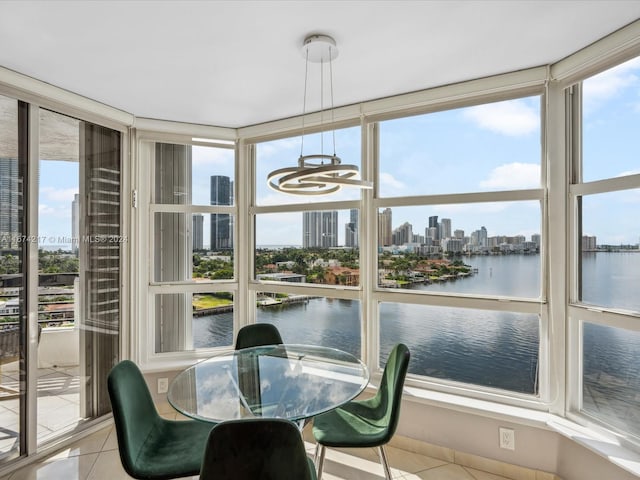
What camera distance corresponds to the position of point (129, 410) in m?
1.86

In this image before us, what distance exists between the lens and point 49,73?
2.44 m

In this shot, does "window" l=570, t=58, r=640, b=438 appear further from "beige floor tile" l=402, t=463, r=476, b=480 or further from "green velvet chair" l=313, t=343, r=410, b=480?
"green velvet chair" l=313, t=343, r=410, b=480

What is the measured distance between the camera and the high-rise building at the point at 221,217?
3637 millimetres

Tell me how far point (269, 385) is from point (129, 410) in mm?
677

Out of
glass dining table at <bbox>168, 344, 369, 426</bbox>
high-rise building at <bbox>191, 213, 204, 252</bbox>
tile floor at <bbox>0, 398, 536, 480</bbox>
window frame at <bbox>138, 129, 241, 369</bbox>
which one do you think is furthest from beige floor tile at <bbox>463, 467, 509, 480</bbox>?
high-rise building at <bbox>191, 213, 204, 252</bbox>

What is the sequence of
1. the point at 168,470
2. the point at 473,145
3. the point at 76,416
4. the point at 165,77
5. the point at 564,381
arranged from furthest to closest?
the point at 76,416 → the point at 473,145 → the point at 165,77 → the point at 564,381 → the point at 168,470

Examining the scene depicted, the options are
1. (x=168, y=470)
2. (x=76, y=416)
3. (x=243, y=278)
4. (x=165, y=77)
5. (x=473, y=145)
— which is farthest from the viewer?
(x=243, y=278)

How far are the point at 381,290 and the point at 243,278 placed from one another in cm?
135

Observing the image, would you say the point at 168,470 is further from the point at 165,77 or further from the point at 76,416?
the point at 165,77

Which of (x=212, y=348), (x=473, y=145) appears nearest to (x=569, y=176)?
(x=473, y=145)

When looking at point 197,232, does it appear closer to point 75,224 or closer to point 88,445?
point 75,224

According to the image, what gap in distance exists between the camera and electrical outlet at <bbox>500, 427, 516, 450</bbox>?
2338 mm

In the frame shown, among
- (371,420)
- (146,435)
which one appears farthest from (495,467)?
(146,435)

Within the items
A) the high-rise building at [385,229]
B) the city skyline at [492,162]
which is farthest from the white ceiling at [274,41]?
the high-rise building at [385,229]
